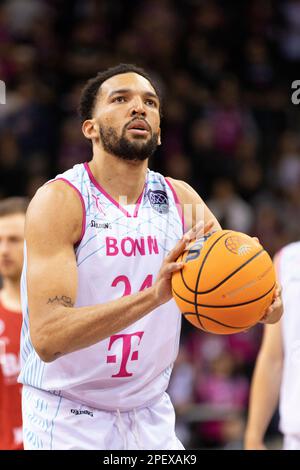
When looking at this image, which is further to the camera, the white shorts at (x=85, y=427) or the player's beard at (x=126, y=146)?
the player's beard at (x=126, y=146)

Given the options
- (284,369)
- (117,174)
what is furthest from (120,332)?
(284,369)

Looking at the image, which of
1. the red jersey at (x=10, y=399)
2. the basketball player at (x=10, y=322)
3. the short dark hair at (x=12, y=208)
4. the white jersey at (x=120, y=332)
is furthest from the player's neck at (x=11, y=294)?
the white jersey at (x=120, y=332)

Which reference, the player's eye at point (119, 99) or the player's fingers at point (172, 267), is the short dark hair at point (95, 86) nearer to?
the player's eye at point (119, 99)

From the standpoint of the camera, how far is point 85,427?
411cm

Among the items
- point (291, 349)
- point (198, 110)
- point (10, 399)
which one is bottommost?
point (10, 399)

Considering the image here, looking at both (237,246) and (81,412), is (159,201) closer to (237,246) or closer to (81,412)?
(237,246)

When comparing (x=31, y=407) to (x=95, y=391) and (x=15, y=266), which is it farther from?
(x=15, y=266)

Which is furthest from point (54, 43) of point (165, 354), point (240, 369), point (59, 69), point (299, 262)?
point (165, 354)

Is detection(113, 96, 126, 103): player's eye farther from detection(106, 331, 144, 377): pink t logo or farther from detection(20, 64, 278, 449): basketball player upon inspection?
detection(106, 331, 144, 377): pink t logo

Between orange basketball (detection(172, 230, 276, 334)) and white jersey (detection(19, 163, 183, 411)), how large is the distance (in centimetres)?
51

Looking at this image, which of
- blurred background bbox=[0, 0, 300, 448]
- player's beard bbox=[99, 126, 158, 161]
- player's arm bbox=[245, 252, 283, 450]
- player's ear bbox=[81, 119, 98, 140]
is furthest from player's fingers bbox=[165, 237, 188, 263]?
blurred background bbox=[0, 0, 300, 448]

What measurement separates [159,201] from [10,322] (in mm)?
1698

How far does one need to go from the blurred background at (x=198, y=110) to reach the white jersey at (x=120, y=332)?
4.52m

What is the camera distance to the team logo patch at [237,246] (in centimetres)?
368
